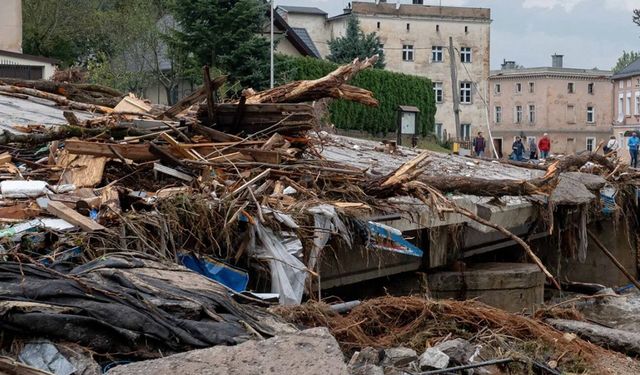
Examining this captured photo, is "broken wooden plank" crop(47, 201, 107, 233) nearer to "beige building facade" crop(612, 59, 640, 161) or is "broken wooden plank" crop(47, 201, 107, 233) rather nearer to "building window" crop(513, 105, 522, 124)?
"beige building facade" crop(612, 59, 640, 161)

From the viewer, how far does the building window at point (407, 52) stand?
62.4 meters

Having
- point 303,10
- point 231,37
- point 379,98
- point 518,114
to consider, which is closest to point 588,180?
point 231,37

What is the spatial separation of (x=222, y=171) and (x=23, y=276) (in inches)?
150

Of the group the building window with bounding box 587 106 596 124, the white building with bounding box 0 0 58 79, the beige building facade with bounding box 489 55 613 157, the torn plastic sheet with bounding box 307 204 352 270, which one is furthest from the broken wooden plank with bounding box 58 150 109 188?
the building window with bounding box 587 106 596 124

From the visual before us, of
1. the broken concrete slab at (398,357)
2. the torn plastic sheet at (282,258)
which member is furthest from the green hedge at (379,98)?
the broken concrete slab at (398,357)

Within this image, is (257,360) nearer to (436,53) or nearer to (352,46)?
(352,46)

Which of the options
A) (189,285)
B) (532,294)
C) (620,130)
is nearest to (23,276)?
(189,285)

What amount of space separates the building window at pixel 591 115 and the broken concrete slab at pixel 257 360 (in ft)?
265

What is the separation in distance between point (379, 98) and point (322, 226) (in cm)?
3561

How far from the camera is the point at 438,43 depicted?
63.2 m

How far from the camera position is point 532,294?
1282cm

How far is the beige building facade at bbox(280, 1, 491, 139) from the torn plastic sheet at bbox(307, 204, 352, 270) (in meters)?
52.6

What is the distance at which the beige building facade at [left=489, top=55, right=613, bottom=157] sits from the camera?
261ft

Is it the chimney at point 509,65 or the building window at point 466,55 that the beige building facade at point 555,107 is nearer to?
the chimney at point 509,65
